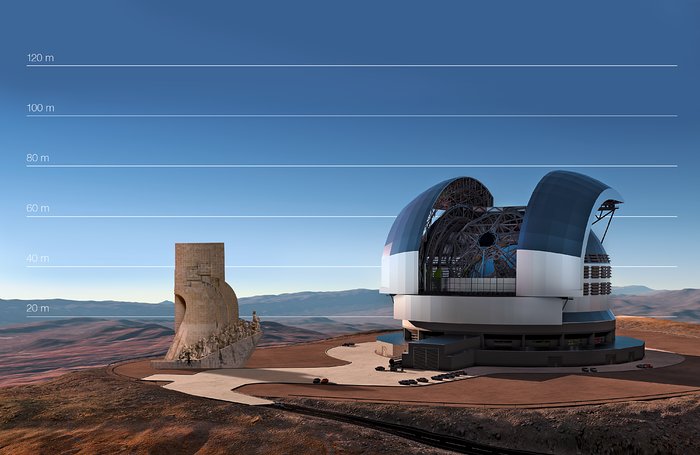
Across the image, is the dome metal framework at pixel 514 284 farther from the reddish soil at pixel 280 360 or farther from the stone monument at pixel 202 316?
the stone monument at pixel 202 316

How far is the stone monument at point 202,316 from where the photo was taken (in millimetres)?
50531

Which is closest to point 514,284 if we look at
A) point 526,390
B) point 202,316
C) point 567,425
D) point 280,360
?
point 526,390

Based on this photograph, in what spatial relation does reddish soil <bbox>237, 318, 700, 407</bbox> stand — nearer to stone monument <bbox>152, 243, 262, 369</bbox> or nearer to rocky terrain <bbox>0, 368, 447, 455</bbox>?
rocky terrain <bbox>0, 368, 447, 455</bbox>

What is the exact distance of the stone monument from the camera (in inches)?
1989

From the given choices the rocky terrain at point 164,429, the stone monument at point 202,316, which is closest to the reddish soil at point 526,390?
the rocky terrain at point 164,429

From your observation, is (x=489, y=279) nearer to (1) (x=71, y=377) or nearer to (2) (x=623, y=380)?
(2) (x=623, y=380)

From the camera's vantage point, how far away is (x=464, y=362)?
167 ft

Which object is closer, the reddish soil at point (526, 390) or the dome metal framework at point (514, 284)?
the reddish soil at point (526, 390)

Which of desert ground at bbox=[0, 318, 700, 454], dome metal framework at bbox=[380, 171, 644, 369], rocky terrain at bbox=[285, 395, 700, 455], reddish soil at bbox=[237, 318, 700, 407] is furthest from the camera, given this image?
dome metal framework at bbox=[380, 171, 644, 369]

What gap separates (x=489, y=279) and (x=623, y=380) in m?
16.9

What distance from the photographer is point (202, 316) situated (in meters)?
51.5

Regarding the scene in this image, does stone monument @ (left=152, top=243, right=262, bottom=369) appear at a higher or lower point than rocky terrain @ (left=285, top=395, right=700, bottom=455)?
higher

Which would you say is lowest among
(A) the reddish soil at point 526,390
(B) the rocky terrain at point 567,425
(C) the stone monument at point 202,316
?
(B) the rocky terrain at point 567,425

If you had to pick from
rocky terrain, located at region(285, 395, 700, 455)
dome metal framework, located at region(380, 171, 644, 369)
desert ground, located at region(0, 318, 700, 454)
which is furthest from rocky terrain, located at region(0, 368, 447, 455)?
dome metal framework, located at region(380, 171, 644, 369)
